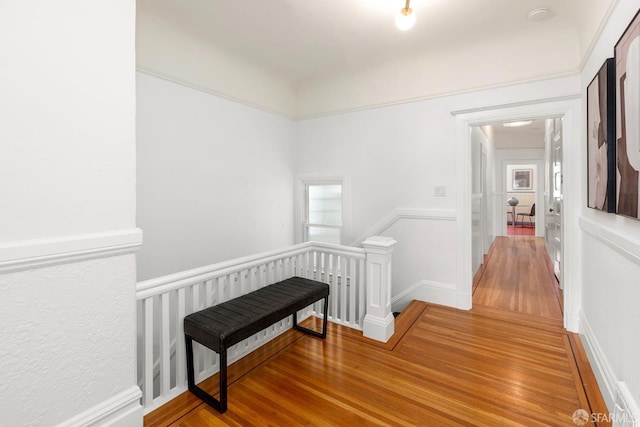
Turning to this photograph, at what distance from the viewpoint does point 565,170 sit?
2.72m

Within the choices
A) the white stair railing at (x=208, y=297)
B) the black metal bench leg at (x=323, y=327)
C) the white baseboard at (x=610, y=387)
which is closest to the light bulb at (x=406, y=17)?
the white stair railing at (x=208, y=297)

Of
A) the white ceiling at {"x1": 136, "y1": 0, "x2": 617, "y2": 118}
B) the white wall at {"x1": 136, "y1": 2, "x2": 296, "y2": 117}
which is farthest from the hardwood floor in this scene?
the white wall at {"x1": 136, "y1": 2, "x2": 296, "y2": 117}

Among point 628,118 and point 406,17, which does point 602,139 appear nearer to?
point 628,118

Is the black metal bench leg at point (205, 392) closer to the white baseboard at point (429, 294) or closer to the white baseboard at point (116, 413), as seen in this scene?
the white baseboard at point (116, 413)

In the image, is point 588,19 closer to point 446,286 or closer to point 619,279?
point 619,279

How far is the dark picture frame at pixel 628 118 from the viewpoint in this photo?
1304 millimetres

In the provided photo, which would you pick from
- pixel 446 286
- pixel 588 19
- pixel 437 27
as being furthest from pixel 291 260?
pixel 588 19

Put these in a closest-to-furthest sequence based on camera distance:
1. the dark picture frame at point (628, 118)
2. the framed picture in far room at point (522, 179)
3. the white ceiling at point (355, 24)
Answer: the dark picture frame at point (628, 118), the white ceiling at point (355, 24), the framed picture in far room at point (522, 179)

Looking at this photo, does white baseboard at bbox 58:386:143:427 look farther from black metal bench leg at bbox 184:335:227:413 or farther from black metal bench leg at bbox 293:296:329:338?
black metal bench leg at bbox 293:296:329:338

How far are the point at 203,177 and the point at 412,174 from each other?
228cm

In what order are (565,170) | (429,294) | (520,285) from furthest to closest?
(520,285), (429,294), (565,170)

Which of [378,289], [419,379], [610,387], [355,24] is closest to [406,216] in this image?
[378,289]

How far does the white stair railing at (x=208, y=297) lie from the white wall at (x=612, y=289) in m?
1.59

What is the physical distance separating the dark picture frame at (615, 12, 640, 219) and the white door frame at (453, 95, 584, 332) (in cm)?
127
